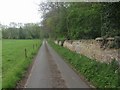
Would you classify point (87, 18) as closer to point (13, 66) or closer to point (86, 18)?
point (86, 18)

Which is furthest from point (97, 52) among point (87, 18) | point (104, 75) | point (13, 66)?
point (87, 18)

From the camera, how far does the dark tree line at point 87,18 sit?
610 inches

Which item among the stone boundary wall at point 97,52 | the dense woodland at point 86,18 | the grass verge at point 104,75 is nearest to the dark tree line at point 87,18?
the dense woodland at point 86,18

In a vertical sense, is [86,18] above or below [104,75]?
A: above

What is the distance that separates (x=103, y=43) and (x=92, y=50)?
3.39 m

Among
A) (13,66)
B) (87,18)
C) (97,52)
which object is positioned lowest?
(13,66)

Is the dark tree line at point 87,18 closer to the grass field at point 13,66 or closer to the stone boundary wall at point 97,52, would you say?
the stone boundary wall at point 97,52

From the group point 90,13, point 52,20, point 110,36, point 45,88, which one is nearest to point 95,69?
point 110,36

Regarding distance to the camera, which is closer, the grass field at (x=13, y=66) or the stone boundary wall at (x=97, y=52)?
the grass field at (x=13, y=66)

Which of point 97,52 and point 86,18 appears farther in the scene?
point 86,18

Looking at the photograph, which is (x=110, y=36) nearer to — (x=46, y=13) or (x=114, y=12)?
(x=114, y=12)

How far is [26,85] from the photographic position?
1332 centimetres

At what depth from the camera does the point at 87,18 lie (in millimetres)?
29281

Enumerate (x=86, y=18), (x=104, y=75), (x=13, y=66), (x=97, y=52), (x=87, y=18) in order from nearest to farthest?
(x=104, y=75) < (x=97, y=52) < (x=13, y=66) < (x=87, y=18) < (x=86, y=18)
